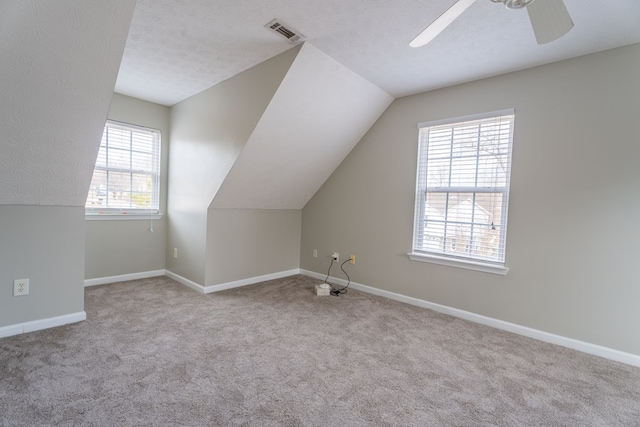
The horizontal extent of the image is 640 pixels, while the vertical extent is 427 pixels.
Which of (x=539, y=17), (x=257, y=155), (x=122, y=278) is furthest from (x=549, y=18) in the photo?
(x=122, y=278)

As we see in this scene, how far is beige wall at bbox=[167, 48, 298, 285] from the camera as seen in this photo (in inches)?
108

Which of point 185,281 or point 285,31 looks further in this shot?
point 185,281

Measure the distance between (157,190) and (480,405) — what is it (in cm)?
406

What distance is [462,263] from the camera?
2906 mm

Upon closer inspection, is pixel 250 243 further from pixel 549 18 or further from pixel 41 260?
pixel 549 18

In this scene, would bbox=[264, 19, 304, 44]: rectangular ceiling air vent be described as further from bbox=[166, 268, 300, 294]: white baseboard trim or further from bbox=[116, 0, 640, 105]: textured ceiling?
bbox=[166, 268, 300, 294]: white baseboard trim

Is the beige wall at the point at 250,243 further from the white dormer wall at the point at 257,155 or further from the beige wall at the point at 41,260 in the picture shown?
the beige wall at the point at 41,260

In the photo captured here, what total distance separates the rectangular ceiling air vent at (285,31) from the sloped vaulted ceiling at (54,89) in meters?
0.86

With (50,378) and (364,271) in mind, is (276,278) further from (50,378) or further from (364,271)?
(50,378)

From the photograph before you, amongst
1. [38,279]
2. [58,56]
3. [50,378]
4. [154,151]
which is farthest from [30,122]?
[154,151]

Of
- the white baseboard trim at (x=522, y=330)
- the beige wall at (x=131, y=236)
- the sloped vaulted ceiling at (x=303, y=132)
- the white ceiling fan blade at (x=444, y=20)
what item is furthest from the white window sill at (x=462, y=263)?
the beige wall at (x=131, y=236)

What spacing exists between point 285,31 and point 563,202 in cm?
253

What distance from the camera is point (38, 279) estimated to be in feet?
7.83

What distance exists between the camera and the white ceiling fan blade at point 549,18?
131 centimetres
